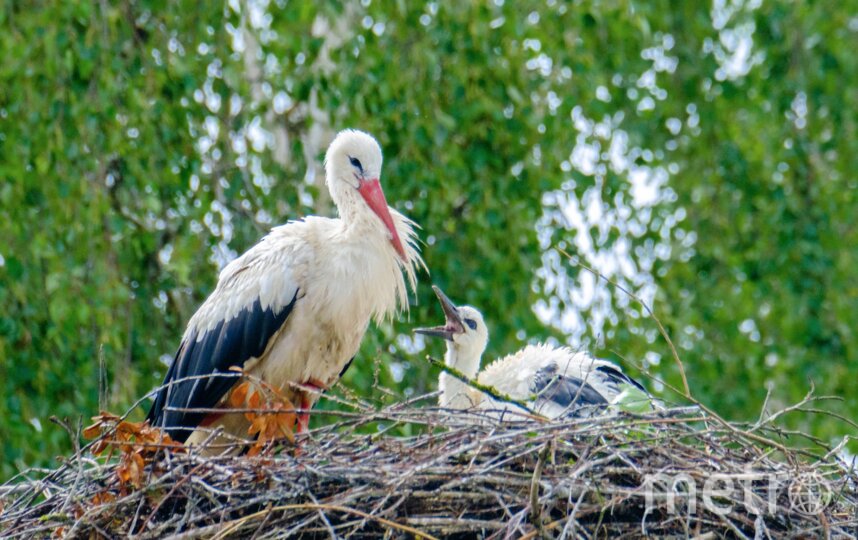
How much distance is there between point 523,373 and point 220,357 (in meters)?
1.08

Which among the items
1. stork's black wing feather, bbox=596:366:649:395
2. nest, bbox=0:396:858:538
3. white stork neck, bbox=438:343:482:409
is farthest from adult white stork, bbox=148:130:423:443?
nest, bbox=0:396:858:538

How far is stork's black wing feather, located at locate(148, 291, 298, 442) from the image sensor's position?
5379mm

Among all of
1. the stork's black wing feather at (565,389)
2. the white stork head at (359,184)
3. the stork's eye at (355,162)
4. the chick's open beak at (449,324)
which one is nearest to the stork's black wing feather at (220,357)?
the white stork head at (359,184)

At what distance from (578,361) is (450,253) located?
1.59 metres

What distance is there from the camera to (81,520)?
4.28 metres

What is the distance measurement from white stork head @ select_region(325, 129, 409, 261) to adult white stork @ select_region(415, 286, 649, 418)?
1.74 feet

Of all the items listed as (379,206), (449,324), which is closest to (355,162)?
(379,206)

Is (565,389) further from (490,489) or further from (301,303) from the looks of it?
(490,489)

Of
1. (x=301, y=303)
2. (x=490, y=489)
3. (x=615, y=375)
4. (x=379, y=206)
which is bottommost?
(x=615, y=375)

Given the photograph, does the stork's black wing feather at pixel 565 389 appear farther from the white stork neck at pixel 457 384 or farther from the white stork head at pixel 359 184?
the white stork head at pixel 359 184

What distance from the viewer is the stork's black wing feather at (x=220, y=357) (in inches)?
212

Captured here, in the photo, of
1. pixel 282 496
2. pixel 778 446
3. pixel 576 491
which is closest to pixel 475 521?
pixel 576 491

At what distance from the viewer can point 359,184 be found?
5.62 meters

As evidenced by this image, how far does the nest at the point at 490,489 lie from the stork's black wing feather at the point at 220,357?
3.00 ft
